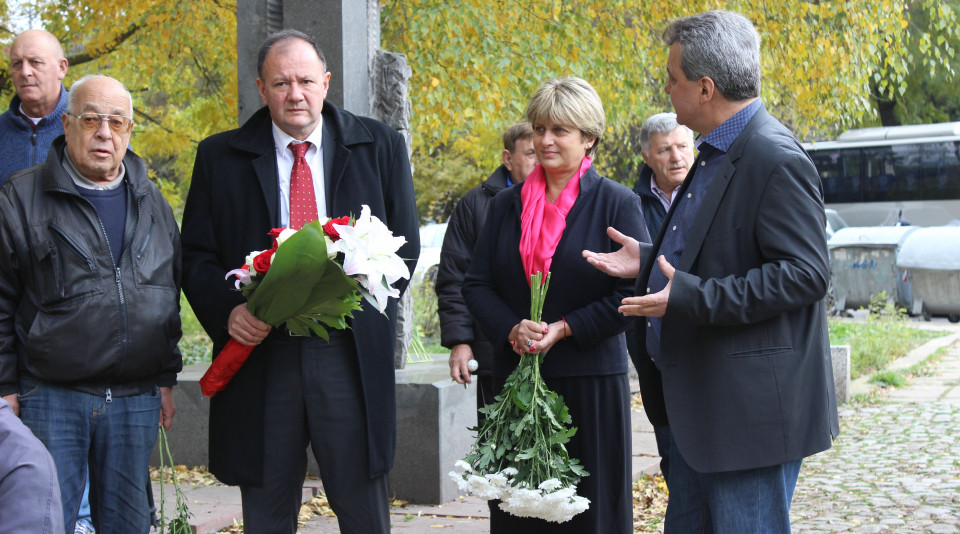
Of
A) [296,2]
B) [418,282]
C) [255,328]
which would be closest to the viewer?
[255,328]

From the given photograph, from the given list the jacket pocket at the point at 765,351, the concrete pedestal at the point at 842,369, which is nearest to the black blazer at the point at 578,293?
the jacket pocket at the point at 765,351

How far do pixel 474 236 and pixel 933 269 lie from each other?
1449 centimetres

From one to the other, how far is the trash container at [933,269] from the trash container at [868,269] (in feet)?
0.57

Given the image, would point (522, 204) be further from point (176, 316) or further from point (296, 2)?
point (296, 2)

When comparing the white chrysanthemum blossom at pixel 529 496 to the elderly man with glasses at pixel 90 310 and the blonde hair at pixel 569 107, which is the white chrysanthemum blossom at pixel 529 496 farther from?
the blonde hair at pixel 569 107

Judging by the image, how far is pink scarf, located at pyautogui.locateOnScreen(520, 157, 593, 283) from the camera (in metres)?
3.76

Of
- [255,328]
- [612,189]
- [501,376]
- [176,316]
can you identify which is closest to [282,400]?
[255,328]

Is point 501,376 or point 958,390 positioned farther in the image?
point 958,390

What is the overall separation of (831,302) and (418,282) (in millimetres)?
8428

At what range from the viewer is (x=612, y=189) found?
385cm

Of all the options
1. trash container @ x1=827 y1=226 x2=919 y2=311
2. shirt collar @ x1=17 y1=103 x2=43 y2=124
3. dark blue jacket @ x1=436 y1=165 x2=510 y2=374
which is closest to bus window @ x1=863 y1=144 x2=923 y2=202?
trash container @ x1=827 y1=226 x2=919 y2=311

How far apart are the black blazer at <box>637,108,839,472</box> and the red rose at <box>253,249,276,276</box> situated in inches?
49.8

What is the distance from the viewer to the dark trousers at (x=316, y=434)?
3.47 metres

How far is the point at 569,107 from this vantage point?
3797 mm
